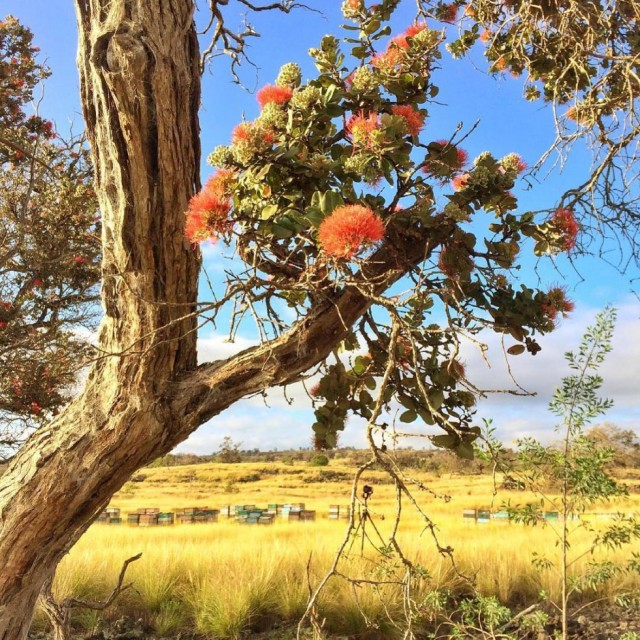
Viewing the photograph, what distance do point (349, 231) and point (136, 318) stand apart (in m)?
1.33

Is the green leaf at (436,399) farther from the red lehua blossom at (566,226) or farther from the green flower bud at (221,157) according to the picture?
the green flower bud at (221,157)

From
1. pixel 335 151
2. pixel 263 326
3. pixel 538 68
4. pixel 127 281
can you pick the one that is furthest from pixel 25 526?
pixel 538 68

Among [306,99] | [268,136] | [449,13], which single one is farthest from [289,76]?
[449,13]

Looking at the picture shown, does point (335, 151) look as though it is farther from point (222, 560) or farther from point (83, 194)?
point (222, 560)

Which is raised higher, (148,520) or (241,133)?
(241,133)

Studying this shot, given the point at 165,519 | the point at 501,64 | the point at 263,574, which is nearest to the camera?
the point at 501,64

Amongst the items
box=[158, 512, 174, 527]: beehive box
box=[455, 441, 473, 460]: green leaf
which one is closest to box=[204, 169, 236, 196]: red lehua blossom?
box=[455, 441, 473, 460]: green leaf

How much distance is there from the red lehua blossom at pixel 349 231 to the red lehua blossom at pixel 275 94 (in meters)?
0.66

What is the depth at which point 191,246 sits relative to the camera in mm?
2562

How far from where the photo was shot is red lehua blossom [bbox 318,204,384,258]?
1606 mm

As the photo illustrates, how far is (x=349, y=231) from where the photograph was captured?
1609 mm

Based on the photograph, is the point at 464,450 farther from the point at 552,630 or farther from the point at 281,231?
the point at 552,630

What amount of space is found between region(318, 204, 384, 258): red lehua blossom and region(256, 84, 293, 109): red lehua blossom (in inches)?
26.0

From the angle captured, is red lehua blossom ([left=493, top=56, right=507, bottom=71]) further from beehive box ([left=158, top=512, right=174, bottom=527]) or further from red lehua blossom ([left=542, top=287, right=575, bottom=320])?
beehive box ([left=158, top=512, right=174, bottom=527])
